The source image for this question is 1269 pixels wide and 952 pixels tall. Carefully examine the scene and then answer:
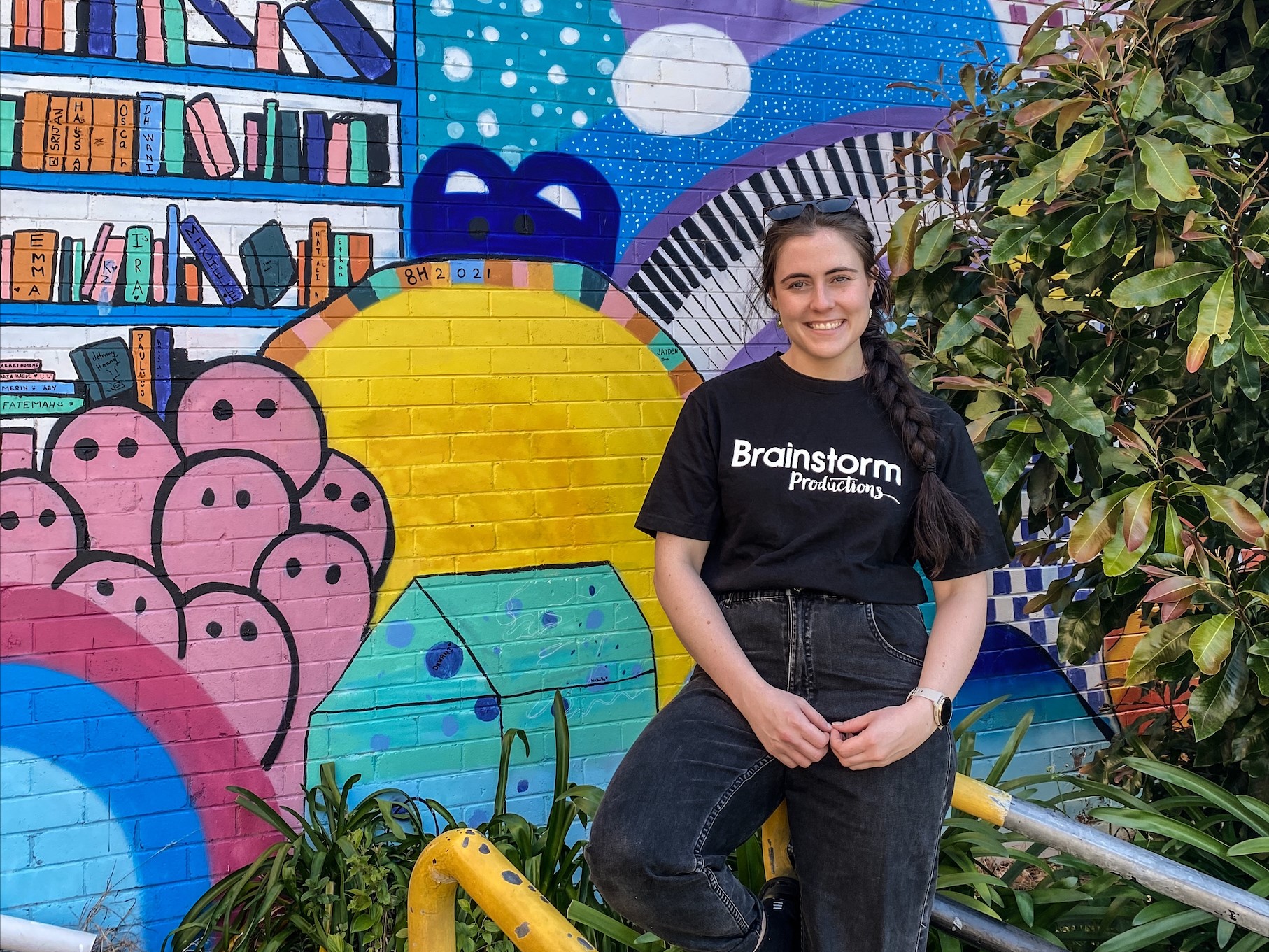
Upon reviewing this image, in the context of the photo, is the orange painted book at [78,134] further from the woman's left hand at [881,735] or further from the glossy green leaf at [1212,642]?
the glossy green leaf at [1212,642]

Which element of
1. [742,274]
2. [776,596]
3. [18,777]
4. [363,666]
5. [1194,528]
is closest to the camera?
[776,596]

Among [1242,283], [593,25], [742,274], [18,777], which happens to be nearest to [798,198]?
[742,274]

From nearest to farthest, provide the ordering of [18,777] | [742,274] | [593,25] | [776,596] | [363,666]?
[776,596] → [18,777] → [363,666] → [593,25] → [742,274]

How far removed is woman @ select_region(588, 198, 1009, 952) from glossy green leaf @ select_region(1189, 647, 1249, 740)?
83 centimetres

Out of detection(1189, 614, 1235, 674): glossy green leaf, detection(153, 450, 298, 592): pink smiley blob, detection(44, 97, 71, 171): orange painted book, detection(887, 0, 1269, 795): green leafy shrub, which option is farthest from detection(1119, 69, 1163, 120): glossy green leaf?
detection(44, 97, 71, 171): orange painted book

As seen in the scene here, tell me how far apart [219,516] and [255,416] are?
12.6 inches

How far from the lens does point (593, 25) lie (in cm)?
346

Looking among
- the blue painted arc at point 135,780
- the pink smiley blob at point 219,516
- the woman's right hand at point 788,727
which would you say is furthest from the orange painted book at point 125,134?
the woman's right hand at point 788,727

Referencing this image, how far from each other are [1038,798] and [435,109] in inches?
131

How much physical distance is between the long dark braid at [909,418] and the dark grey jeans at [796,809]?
192 mm

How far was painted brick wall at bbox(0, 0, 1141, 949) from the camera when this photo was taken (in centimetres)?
293

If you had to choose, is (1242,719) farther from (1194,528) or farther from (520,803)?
(520,803)

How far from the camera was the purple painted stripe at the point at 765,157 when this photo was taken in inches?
140

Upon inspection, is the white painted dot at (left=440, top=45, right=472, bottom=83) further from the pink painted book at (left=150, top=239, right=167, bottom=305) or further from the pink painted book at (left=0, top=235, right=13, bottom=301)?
the pink painted book at (left=0, top=235, right=13, bottom=301)
